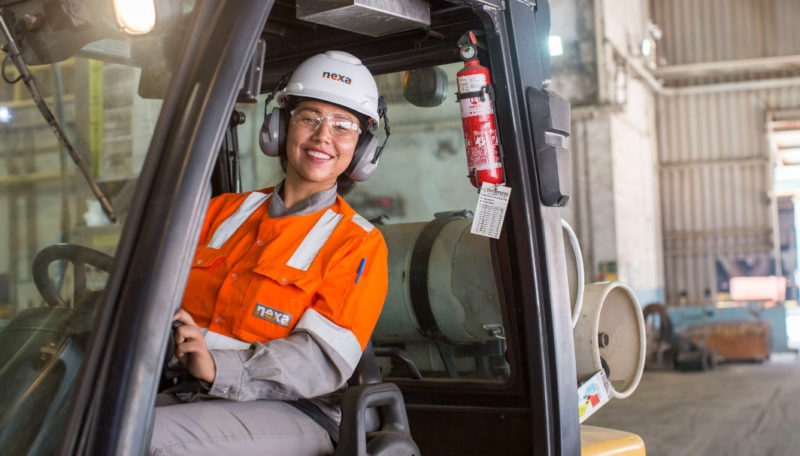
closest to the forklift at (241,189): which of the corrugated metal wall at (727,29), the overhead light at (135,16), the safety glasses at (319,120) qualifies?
the overhead light at (135,16)

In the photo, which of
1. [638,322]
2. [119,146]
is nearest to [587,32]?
[638,322]

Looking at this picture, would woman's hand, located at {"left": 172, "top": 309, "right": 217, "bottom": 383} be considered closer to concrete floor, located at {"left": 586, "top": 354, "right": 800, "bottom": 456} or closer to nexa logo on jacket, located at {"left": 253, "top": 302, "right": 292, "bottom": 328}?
nexa logo on jacket, located at {"left": 253, "top": 302, "right": 292, "bottom": 328}

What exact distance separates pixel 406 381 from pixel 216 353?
944 mm

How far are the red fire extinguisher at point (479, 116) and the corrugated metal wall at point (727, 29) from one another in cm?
1701

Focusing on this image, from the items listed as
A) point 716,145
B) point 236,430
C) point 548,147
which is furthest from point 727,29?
point 236,430

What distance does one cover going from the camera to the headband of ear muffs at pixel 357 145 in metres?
2.32

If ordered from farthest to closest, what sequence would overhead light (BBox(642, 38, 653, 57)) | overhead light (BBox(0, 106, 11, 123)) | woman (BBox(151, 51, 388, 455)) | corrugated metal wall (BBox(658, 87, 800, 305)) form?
Answer: 1. corrugated metal wall (BBox(658, 87, 800, 305))
2. overhead light (BBox(642, 38, 653, 57))
3. overhead light (BBox(0, 106, 11, 123))
4. woman (BBox(151, 51, 388, 455))

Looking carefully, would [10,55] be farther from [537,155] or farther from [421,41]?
[537,155]

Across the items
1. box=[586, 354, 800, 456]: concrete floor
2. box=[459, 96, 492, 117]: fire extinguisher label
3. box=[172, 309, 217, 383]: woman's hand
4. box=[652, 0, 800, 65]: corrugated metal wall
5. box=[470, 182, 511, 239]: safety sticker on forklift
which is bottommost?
box=[586, 354, 800, 456]: concrete floor

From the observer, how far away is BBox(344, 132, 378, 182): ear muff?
237cm

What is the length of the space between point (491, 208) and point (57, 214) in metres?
0.99

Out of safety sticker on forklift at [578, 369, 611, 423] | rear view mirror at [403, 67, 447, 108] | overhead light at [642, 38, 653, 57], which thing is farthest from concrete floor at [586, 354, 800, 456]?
overhead light at [642, 38, 653, 57]

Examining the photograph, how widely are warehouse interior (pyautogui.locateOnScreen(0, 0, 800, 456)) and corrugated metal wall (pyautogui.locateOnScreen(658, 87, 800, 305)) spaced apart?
0.09 feet

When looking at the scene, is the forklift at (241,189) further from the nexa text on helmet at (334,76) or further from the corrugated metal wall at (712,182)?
the corrugated metal wall at (712,182)
